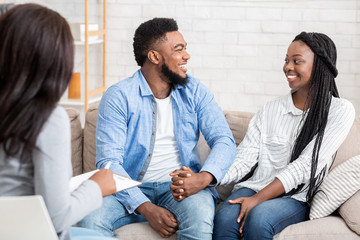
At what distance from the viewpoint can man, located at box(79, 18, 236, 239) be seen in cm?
198

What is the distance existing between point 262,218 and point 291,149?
381 mm

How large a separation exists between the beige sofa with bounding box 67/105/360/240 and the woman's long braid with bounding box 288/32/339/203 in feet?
0.50

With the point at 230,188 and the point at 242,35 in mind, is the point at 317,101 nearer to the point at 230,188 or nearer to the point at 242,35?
the point at 230,188

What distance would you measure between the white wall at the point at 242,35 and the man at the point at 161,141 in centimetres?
147

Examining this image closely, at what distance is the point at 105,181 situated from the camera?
1277 mm

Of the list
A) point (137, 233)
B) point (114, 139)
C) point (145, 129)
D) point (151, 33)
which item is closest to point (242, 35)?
point (151, 33)

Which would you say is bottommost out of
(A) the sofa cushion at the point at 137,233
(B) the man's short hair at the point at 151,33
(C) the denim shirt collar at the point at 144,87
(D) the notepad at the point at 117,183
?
(A) the sofa cushion at the point at 137,233

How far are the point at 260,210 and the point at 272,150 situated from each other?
0.34m

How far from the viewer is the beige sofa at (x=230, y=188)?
76.5 inches

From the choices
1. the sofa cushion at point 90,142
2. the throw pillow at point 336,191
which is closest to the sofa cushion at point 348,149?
the throw pillow at point 336,191

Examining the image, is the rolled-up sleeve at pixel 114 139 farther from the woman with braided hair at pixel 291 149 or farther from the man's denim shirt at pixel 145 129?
the woman with braided hair at pixel 291 149


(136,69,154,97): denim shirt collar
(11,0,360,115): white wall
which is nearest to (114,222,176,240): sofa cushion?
(136,69,154,97): denim shirt collar

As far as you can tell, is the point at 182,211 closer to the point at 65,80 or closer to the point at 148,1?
the point at 65,80

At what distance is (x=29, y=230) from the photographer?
3.60 ft
